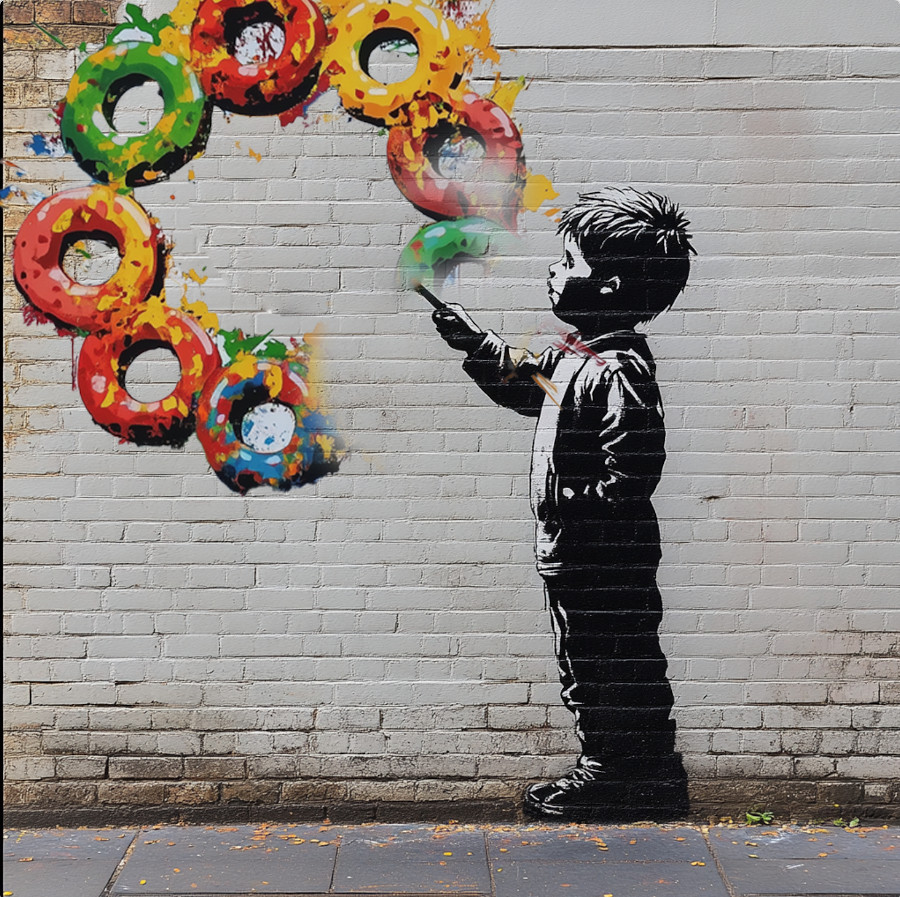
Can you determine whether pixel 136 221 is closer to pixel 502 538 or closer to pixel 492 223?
pixel 492 223

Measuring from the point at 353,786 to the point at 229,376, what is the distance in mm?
2003

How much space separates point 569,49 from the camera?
168 inches

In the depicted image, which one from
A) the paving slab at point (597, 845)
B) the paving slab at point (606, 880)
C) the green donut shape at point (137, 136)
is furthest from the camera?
the green donut shape at point (137, 136)

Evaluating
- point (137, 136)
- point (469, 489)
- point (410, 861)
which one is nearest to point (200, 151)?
point (137, 136)

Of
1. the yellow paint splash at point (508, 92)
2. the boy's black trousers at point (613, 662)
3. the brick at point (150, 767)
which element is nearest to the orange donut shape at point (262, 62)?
the yellow paint splash at point (508, 92)

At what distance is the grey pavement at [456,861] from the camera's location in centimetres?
369

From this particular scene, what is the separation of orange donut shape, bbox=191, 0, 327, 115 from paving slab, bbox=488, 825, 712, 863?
3.50 metres

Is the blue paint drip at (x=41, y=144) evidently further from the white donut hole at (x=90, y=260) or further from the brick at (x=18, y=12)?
the brick at (x=18, y=12)

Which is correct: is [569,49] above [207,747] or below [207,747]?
above

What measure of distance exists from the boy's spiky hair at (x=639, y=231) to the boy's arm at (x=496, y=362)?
21.7 inches

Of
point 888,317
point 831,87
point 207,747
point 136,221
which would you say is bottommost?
point 207,747

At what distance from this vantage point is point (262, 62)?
4.27 metres

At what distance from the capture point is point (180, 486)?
4320 mm

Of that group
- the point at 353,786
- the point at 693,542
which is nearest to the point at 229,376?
the point at 353,786
